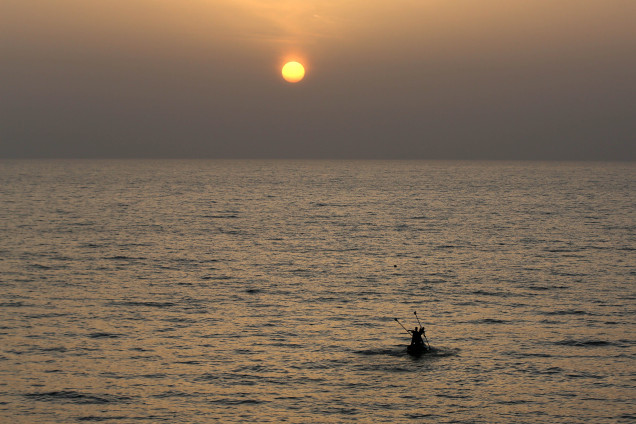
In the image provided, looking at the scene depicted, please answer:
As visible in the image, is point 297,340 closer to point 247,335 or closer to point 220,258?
point 247,335

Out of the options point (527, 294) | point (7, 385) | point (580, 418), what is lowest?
point (580, 418)

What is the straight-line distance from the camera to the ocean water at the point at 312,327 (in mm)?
33344

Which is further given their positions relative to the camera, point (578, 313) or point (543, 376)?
point (578, 313)

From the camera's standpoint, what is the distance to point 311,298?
56219 mm

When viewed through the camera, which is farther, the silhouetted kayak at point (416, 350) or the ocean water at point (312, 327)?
the silhouetted kayak at point (416, 350)

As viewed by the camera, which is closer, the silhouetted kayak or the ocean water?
the ocean water

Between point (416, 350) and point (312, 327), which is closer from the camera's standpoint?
point (416, 350)

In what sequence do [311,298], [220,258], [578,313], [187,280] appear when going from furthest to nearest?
[220,258]
[187,280]
[311,298]
[578,313]

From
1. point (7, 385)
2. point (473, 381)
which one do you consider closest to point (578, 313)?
point (473, 381)

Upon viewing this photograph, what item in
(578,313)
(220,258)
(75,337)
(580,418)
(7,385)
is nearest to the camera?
(580,418)

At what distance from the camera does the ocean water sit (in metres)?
33.3

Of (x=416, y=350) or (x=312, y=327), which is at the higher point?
(x=312, y=327)

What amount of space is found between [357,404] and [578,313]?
1007 inches

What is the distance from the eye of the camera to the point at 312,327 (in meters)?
46.8
